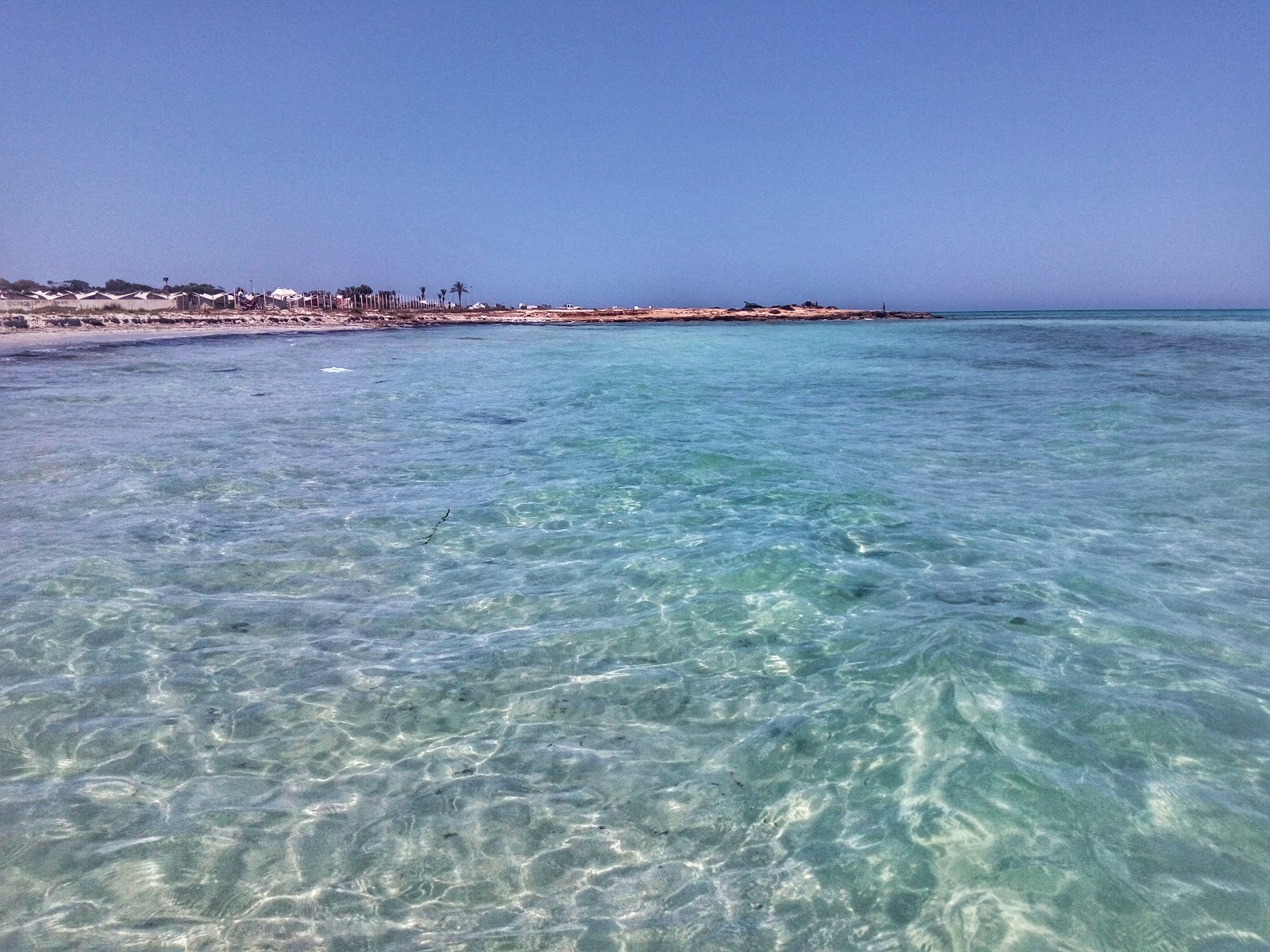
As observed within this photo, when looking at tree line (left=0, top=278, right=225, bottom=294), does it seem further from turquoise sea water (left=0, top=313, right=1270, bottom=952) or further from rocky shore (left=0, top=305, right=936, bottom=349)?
turquoise sea water (left=0, top=313, right=1270, bottom=952)

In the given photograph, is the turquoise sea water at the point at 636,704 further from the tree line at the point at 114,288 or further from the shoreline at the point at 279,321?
the tree line at the point at 114,288

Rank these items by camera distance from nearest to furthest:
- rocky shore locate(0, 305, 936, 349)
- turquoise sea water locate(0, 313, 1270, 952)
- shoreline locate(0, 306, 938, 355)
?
turquoise sea water locate(0, 313, 1270, 952), shoreline locate(0, 306, 938, 355), rocky shore locate(0, 305, 936, 349)

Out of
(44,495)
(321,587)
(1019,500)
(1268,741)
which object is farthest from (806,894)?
(44,495)

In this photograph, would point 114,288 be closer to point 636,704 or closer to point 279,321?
point 279,321

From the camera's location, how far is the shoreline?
40.2 meters

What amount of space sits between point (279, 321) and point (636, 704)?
7306 centimetres

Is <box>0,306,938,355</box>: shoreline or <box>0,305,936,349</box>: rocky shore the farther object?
<box>0,305,936,349</box>: rocky shore

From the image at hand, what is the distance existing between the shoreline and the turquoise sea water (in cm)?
3118

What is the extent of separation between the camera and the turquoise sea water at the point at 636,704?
307cm

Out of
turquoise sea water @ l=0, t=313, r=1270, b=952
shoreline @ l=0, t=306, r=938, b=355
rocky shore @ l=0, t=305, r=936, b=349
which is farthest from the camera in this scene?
rocky shore @ l=0, t=305, r=936, b=349

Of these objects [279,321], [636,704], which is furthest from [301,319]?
[636,704]

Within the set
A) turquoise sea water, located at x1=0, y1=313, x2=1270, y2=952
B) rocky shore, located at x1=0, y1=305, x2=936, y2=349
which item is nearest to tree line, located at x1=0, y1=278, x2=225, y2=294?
rocky shore, located at x1=0, y1=305, x2=936, y2=349

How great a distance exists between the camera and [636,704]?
15.0ft

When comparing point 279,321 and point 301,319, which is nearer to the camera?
point 279,321
